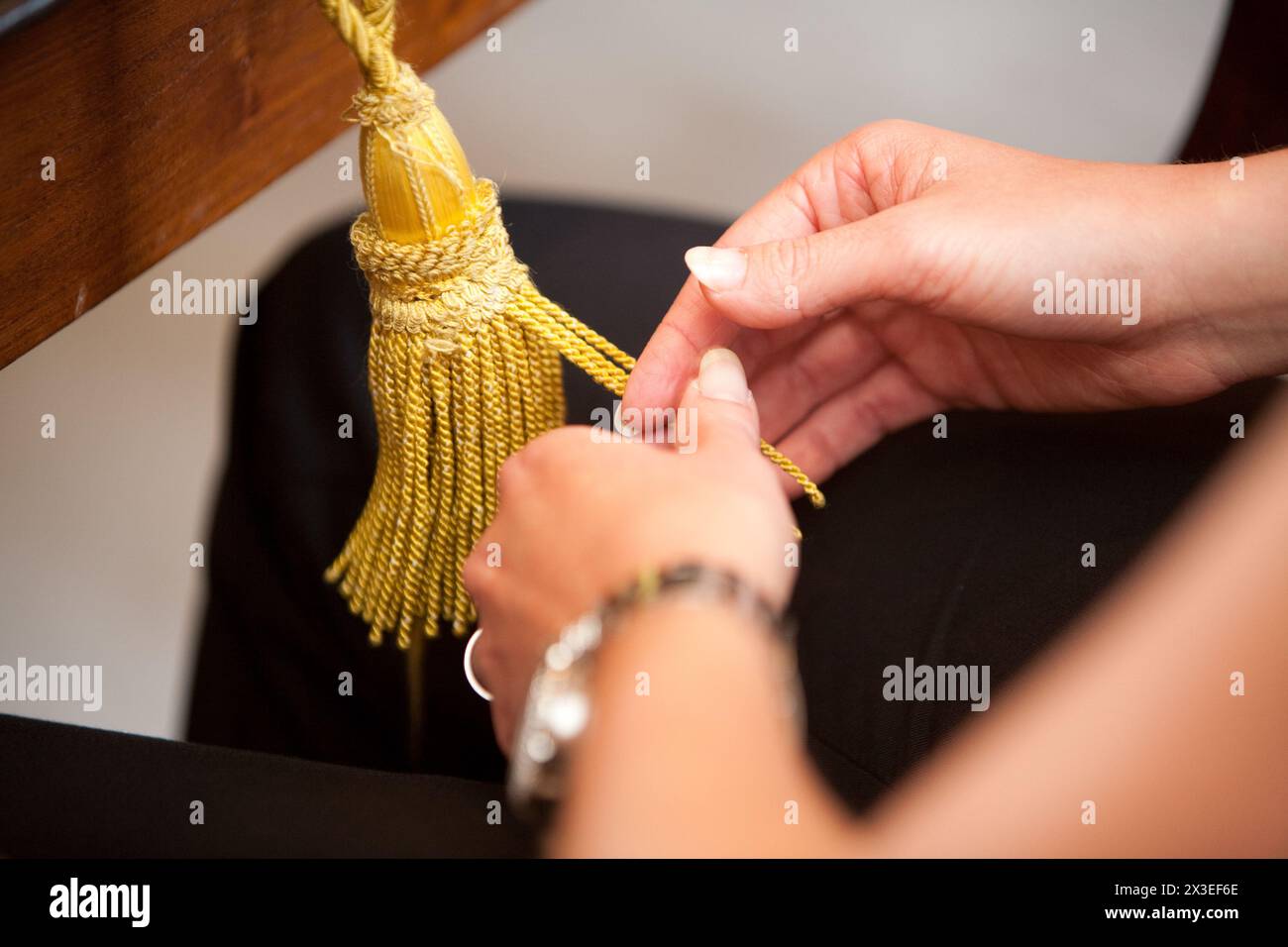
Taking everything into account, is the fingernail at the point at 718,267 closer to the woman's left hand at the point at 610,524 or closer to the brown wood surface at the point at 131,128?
the woman's left hand at the point at 610,524

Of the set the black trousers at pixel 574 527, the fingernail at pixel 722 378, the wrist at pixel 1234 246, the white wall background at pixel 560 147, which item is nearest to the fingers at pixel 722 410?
the fingernail at pixel 722 378

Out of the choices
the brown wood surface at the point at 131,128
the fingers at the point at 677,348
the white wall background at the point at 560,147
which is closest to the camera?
the brown wood surface at the point at 131,128

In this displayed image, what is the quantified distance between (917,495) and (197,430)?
0.92 m

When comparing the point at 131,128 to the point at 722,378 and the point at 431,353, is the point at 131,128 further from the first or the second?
the point at 722,378

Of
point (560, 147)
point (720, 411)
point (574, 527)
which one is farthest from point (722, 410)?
point (560, 147)

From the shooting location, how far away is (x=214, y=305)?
1.28 m

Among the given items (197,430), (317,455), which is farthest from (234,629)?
(197,430)

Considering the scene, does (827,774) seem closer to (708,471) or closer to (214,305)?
(708,471)

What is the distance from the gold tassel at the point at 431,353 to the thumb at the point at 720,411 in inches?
2.7

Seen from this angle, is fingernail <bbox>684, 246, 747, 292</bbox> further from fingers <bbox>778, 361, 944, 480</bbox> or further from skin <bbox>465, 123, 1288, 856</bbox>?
fingers <bbox>778, 361, 944, 480</bbox>

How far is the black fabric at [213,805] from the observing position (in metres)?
0.44

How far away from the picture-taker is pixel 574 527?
0.41 metres

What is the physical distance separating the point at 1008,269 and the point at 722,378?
147 millimetres

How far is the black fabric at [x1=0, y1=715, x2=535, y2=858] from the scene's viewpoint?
0.44m
